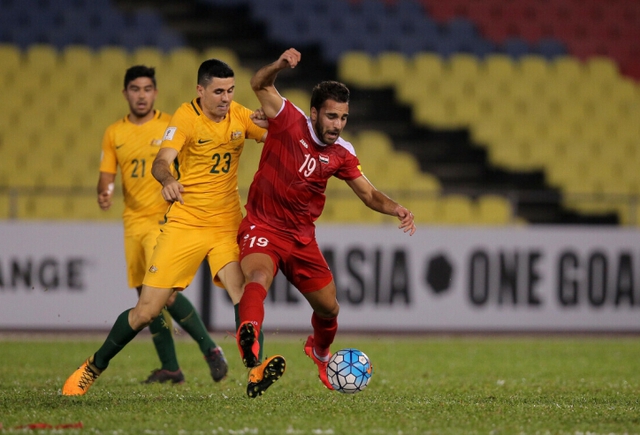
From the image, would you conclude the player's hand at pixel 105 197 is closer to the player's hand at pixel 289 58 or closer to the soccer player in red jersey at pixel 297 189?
the soccer player in red jersey at pixel 297 189

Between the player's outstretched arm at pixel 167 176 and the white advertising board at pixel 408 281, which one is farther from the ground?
the player's outstretched arm at pixel 167 176

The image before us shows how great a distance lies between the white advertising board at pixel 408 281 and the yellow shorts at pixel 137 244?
13.6ft

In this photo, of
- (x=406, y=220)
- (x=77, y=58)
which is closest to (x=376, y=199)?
(x=406, y=220)

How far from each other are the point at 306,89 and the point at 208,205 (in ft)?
32.6

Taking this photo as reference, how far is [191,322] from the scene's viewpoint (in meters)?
8.02

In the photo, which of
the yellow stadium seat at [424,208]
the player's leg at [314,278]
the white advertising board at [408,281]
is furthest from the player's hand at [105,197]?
the yellow stadium seat at [424,208]

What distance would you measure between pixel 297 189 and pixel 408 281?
629cm

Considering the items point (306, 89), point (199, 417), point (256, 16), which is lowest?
point (199, 417)

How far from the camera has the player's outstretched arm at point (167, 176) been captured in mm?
5957

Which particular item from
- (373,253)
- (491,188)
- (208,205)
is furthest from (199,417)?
(491,188)

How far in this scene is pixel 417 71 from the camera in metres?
16.8

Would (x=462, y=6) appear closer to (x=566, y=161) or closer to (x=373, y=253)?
(x=566, y=161)

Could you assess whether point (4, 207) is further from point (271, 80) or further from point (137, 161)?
point (271, 80)

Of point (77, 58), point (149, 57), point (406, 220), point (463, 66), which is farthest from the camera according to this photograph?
point (463, 66)
